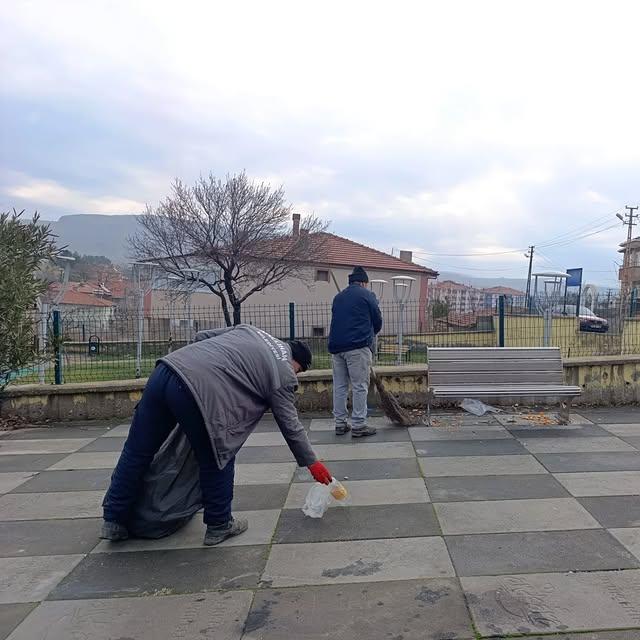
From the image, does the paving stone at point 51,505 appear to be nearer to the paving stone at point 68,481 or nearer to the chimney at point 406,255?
the paving stone at point 68,481

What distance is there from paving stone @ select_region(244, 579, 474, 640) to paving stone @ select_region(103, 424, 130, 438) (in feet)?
14.0

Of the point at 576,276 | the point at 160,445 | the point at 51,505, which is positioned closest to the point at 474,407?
the point at 160,445

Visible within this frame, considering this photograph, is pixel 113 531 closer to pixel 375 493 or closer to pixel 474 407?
pixel 375 493

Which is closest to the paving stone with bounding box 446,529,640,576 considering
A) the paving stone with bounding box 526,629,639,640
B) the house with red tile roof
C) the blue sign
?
the paving stone with bounding box 526,629,639,640

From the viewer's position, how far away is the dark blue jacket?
20.5ft

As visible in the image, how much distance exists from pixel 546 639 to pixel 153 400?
2.38 m

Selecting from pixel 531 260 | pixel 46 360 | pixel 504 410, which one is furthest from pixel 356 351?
pixel 531 260

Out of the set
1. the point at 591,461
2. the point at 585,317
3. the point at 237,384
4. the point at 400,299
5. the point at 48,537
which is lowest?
the point at 48,537

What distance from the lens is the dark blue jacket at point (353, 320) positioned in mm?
6234

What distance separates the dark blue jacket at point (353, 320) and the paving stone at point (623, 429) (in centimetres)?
279

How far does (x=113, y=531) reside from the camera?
374cm

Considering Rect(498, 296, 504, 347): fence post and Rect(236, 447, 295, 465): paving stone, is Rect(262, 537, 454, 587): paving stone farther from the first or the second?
Rect(498, 296, 504, 347): fence post

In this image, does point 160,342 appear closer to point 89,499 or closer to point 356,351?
point 356,351

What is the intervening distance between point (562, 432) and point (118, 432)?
199 inches
